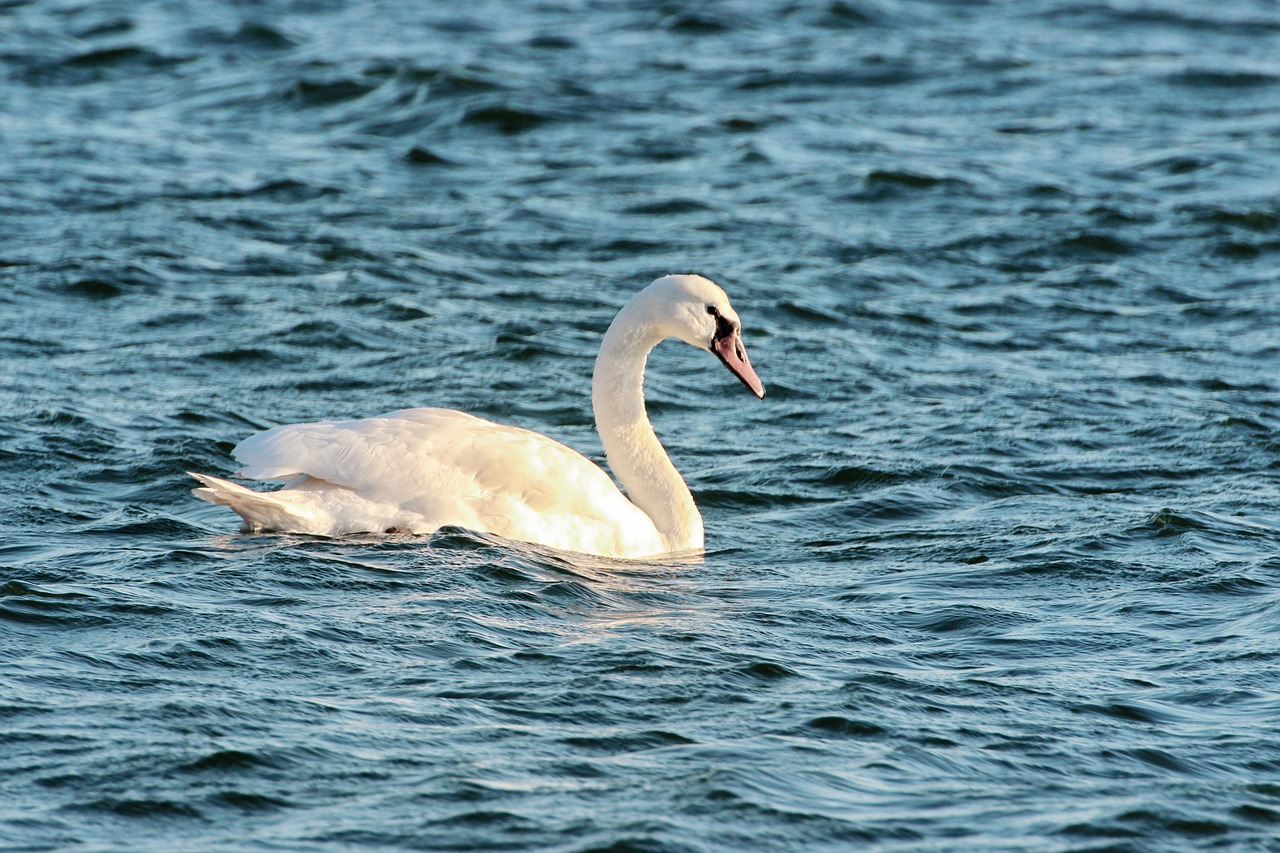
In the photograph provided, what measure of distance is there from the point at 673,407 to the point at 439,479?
3.87m

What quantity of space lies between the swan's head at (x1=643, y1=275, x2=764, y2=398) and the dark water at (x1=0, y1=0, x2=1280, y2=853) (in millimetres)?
1074

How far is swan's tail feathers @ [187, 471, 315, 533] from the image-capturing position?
834 cm

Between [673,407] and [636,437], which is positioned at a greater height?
[636,437]

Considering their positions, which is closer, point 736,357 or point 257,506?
point 257,506

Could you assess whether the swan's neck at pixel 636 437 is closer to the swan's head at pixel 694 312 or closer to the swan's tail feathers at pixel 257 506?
the swan's head at pixel 694 312

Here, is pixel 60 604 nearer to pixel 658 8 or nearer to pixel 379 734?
pixel 379 734

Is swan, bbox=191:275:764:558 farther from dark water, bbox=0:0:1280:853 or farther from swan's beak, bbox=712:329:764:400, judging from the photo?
dark water, bbox=0:0:1280:853

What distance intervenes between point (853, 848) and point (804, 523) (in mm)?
4278

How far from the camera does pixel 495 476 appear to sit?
351 inches

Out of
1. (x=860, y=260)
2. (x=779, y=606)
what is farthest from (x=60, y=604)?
(x=860, y=260)

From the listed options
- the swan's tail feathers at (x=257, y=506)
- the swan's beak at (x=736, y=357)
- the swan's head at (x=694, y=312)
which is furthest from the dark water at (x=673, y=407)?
the swan's head at (x=694, y=312)

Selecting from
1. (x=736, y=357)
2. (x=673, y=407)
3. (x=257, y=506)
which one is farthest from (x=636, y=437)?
(x=673, y=407)

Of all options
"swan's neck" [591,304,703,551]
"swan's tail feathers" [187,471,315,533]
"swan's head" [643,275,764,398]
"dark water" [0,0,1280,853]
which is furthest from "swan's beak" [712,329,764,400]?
"swan's tail feathers" [187,471,315,533]

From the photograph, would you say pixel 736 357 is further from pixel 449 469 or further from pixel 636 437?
pixel 449 469
